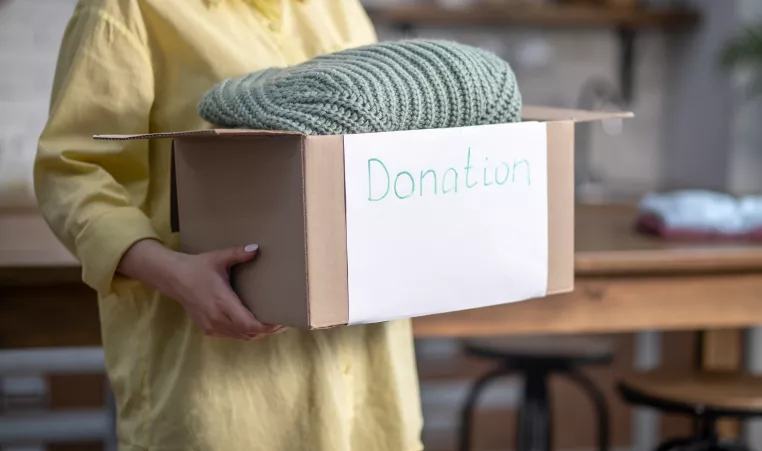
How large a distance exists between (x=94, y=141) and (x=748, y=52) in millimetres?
2480

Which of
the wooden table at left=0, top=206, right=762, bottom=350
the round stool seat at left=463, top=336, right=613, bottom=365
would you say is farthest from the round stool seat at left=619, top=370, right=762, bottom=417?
the round stool seat at left=463, top=336, right=613, bottom=365

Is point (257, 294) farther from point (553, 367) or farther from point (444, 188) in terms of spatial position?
point (553, 367)

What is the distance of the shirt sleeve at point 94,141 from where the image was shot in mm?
856

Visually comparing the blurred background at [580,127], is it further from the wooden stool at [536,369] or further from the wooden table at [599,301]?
the wooden table at [599,301]

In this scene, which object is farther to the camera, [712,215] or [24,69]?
[24,69]

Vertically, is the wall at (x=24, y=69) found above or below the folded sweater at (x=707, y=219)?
above

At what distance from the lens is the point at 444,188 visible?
2.63 ft

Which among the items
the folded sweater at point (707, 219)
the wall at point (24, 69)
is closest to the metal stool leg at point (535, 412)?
the folded sweater at point (707, 219)

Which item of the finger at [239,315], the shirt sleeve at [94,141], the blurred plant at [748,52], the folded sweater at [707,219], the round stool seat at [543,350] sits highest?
the blurred plant at [748,52]

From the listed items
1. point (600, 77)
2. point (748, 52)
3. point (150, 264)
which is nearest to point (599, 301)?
point (150, 264)

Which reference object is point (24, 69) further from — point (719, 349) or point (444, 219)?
point (444, 219)

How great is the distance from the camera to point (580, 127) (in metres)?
3.54

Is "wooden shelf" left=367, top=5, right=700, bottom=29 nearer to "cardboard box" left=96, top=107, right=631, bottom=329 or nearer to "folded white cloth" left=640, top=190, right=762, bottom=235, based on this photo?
"folded white cloth" left=640, top=190, right=762, bottom=235

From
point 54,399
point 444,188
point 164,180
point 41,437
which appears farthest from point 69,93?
point 54,399
